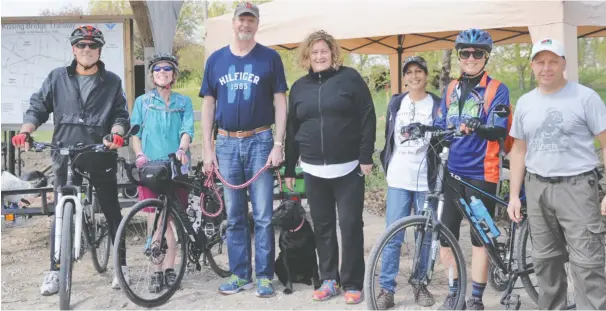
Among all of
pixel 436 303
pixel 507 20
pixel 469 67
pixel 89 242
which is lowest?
pixel 436 303

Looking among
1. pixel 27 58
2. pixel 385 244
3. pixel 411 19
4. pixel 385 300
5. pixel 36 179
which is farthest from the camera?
pixel 36 179

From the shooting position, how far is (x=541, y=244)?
3455 millimetres

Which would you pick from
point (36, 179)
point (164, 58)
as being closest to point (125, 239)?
point (164, 58)

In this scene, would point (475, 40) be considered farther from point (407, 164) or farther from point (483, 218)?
point (483, 218)

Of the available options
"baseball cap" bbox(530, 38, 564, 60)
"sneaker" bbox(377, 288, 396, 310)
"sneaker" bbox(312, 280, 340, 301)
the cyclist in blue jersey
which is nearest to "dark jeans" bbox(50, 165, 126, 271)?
"sneaker" bbox(312, 280, 340, 301)

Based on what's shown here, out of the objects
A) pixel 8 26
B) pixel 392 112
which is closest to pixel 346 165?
pixel 392 112

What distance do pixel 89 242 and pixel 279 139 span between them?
5.66 ft

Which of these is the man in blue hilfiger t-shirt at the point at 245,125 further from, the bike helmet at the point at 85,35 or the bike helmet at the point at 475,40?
the bike helmet at the point at 475,40

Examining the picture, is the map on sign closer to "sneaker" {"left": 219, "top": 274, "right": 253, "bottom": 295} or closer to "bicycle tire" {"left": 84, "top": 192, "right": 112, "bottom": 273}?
"bicycle tire" {"left": 84, "top": 192, "right": 112, "bottom": 273}

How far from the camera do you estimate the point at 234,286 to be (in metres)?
4.44

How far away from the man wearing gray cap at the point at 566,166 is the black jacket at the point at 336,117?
3.28 ft

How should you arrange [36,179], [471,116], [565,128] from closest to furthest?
1. [565,128]
2. [471,116]
3. [36,179]

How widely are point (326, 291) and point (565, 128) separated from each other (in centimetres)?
195

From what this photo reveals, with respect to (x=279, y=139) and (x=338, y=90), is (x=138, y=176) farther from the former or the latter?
(x=338, y=90)
